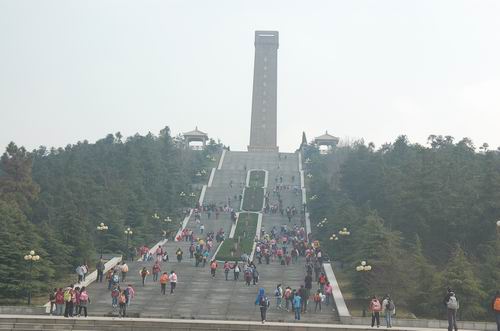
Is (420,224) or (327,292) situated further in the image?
(420,224)

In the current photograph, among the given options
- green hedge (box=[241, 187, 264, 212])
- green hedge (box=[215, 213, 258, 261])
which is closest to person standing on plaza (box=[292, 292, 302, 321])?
green hedge (box=[215, 213, 258, 261])

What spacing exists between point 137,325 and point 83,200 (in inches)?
975

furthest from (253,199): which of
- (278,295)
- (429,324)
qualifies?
(429,324)

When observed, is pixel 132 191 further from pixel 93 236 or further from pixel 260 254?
pixel 260 254

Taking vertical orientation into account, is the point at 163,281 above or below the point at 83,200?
below

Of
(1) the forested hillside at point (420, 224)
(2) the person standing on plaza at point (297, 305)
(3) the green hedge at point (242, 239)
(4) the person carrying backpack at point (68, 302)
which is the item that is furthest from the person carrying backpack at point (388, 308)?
(3) the green hedge at point (242, 239)

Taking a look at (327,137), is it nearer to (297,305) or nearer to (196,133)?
(196,133)

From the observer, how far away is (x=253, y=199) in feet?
224

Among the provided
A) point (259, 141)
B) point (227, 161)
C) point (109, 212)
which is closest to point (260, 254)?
point (109, 212)

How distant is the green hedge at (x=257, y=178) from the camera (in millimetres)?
76250

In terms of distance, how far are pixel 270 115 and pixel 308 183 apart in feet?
99.9

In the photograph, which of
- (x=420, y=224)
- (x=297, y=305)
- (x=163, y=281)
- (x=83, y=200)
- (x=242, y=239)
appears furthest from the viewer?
(x=242, y=239)

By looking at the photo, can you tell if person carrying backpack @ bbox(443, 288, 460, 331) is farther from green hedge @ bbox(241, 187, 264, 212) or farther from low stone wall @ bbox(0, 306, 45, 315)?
green hedge @ bbox(241, 187, 264, 212)

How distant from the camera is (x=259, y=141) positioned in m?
106
